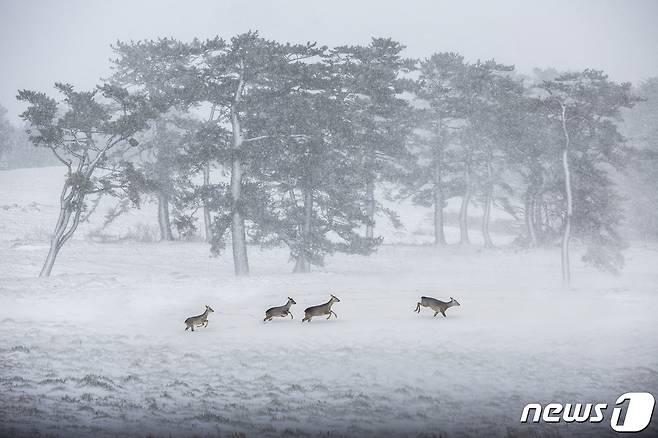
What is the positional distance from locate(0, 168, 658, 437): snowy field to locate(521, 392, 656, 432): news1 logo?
0.77ft

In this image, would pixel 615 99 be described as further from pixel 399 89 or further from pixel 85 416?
pixel 85 416

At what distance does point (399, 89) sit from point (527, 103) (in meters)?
12.9

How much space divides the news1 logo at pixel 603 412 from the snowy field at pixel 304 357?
233 mm

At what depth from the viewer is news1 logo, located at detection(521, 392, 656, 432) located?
1033cm

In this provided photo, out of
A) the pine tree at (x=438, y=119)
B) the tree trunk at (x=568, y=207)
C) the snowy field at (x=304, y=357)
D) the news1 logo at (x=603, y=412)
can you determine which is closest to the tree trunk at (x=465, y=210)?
the pine tree at (x=438, y=119)

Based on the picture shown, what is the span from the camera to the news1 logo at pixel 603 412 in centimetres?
1033

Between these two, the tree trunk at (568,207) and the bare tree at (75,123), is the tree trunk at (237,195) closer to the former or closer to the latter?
the bare tree at (75,123)

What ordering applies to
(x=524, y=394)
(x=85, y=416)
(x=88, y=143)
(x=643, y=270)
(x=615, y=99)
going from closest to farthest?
1. (x=85, y=416)
2. (x=524, y=394)
3. (x=88, y=143)
4. (x=615, y=99)
5. (x=643, y=270)

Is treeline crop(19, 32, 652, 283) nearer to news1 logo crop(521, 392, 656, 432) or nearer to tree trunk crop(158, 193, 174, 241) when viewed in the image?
tree trunk crop(158, 193, 174, 241)

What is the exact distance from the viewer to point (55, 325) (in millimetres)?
17406

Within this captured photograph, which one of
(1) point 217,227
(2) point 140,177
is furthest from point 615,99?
(2) point 140,177

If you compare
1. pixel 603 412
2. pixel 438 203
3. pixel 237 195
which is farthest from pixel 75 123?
pixel 438 203

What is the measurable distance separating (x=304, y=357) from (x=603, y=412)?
246 inches

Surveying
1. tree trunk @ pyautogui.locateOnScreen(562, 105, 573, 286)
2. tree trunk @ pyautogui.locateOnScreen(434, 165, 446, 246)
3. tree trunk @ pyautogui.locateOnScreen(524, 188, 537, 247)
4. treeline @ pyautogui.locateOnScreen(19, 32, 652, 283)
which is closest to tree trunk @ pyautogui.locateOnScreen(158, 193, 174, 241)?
treeline @ pyautogui.locateOnScreen(19, 32, 652, 283)
